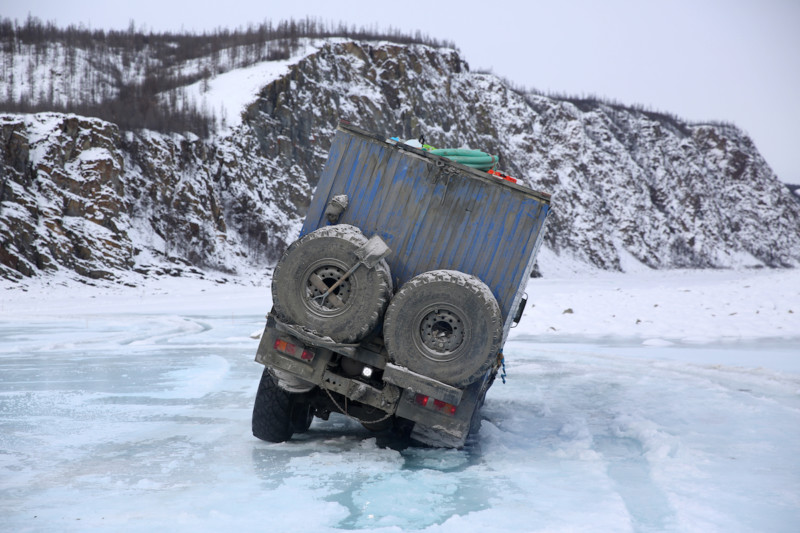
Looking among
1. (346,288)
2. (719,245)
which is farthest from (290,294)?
(719,245)

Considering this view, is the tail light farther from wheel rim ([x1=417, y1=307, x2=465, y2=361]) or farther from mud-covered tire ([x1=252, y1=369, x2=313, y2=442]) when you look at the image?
mud-covered tire ([x1=252, y1=369, x2=313, y2=442])

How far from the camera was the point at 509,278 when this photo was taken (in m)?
5.45

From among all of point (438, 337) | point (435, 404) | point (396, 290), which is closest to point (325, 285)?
point (396, 290)

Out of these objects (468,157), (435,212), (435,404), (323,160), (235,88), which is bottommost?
(323,160)

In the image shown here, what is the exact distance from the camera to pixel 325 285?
521cm

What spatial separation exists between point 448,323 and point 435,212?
107 cm

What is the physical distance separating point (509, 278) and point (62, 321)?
52.9 feet

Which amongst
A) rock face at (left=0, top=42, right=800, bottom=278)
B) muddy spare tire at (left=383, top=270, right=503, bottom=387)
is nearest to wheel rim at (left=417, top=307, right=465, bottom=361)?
muddy spare tire at (left=383, top=270, right=503, bottom=387)

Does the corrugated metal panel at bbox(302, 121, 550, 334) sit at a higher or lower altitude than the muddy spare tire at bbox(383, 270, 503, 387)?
higher

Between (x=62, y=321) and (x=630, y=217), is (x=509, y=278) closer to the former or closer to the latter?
(x=62, y=321)

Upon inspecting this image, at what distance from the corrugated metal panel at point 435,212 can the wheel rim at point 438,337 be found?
0.59 meters

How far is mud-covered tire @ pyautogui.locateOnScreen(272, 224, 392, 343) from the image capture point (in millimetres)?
5078

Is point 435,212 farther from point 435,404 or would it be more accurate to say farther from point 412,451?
point 412,451

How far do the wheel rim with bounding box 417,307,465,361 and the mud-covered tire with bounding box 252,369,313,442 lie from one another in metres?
1.51
